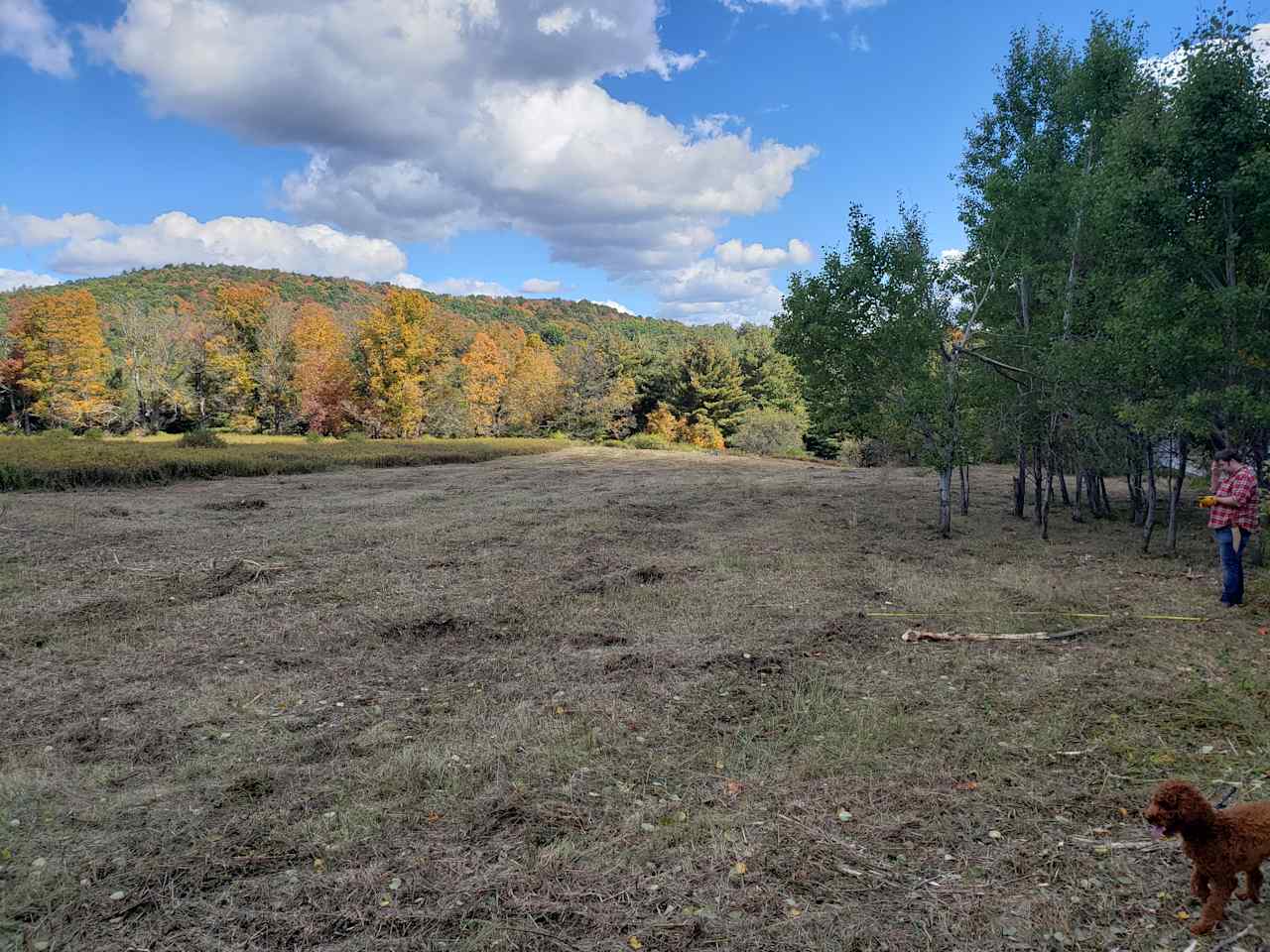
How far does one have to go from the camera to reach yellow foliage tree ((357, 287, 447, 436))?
41.0 meters

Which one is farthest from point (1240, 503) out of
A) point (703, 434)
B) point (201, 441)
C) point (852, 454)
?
point (703, 434)

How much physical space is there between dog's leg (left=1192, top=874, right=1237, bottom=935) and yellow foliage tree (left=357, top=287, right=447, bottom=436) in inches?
1640

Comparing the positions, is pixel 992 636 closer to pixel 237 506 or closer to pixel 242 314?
pixel 237 506

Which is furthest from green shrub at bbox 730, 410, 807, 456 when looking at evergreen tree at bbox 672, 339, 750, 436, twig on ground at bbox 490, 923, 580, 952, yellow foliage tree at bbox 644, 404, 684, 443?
twig on ground at bbox 490, 923, 580, 952

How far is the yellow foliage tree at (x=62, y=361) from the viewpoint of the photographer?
38.3 metres

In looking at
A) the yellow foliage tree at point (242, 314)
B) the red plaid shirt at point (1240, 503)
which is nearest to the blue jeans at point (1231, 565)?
the red plaid shirt at point (1240, 503)

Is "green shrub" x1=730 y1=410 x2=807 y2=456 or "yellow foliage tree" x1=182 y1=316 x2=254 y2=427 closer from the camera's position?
"yellow foliage tree" x1=182 y1=316 x2=254 y2=427

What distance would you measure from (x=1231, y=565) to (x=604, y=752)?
8.09 m

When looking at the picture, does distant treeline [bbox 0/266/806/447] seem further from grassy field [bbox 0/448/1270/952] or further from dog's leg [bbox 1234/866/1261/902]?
dog's leg [bbox 1234/866/1261/902]

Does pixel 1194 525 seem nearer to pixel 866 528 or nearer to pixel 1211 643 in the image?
pixel 866 528

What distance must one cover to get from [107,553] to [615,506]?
1020cm

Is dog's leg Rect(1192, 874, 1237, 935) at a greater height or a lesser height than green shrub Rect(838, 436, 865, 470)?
lesser

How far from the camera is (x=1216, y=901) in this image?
299cm

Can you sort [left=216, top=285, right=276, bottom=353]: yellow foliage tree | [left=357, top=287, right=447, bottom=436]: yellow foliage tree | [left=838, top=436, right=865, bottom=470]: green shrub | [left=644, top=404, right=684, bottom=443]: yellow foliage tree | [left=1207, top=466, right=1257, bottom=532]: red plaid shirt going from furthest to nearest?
[left=644, top=404, right=684, bottom=443]: yellow foliage tree
[left=216, top=285, right=276, bottom=353]: yellow foliage tree
[left=357, top=287, right=447, bottom=436]: yellow foliage tree
[left=838, top=436, right=865, bottom=470]: green shrub
[left=1207, top=466, right=1257, bottom=532]: red plaid shirt
